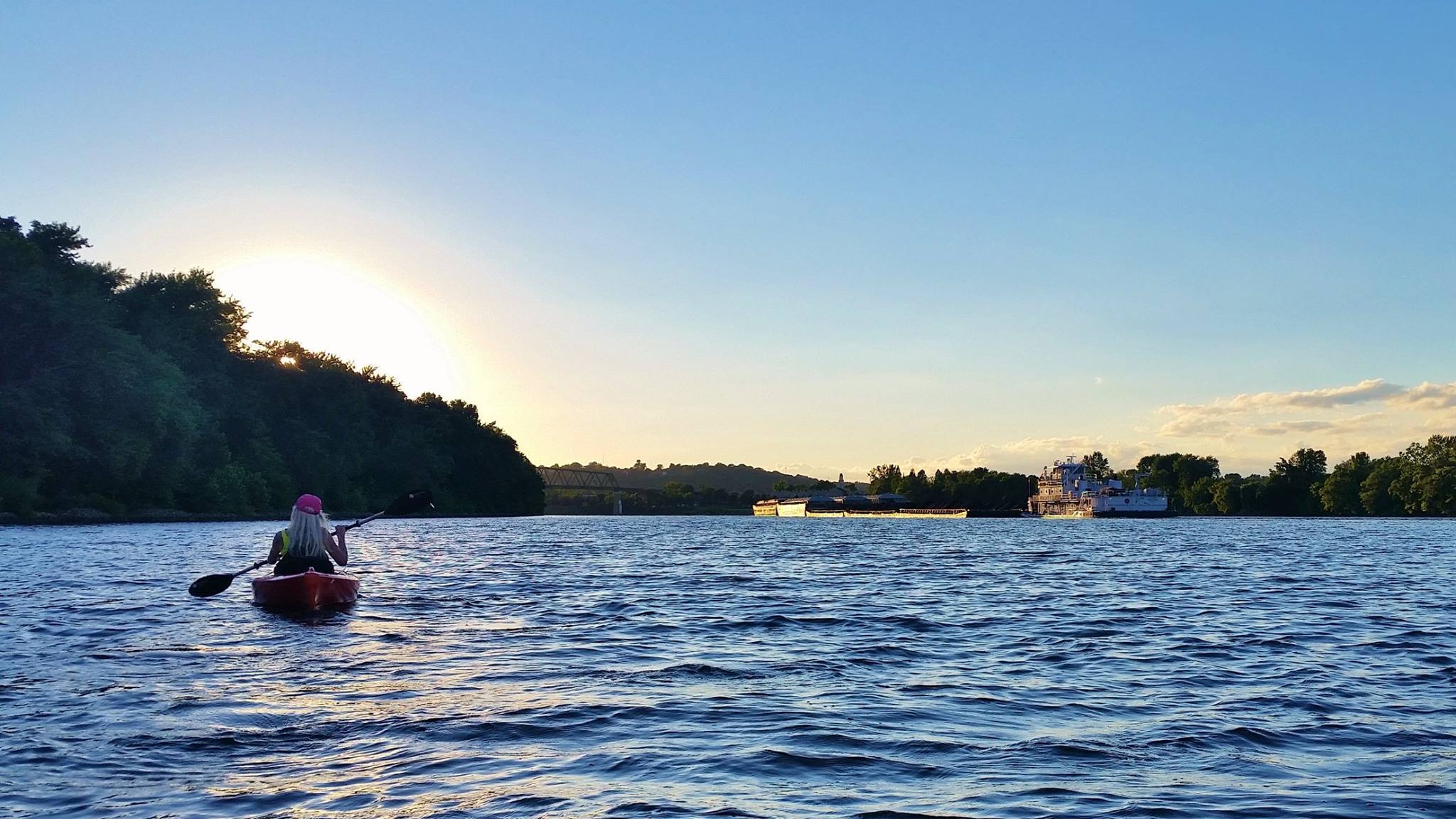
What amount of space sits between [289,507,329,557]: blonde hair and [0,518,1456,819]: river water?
73.8 inches

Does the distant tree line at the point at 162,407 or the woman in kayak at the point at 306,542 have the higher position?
the distant tree line at the point at 162,407

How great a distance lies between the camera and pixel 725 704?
48.3ft

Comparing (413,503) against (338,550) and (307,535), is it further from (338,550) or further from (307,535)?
A: (307,535)

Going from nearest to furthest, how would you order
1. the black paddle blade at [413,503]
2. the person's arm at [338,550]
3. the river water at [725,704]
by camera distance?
1. the river water at [725,704]
2. the person's arm at [338,550]
3. the black paddle blade at [413,503]

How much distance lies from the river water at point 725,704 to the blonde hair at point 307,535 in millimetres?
1873

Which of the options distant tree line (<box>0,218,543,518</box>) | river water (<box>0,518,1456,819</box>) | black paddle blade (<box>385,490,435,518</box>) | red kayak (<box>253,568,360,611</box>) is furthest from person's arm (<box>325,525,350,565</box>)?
distant tree line (<box>0,218,543,518</box>)

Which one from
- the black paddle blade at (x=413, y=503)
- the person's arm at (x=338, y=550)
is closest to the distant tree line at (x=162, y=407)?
the black paddle blade at (x=413, y=503)

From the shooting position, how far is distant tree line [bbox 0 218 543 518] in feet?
268

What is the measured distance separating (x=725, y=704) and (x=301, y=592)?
1468cm

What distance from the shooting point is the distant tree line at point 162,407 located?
3219 inches

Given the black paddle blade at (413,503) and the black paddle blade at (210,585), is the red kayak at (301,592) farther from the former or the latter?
the black paddle blade at (413,503)

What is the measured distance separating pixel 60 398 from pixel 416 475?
88.7 meters

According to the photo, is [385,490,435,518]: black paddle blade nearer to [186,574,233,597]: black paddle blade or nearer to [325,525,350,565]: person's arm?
[325,525,350,565]: person's arm

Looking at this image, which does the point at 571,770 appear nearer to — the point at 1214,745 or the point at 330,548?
the point at 1214,745
